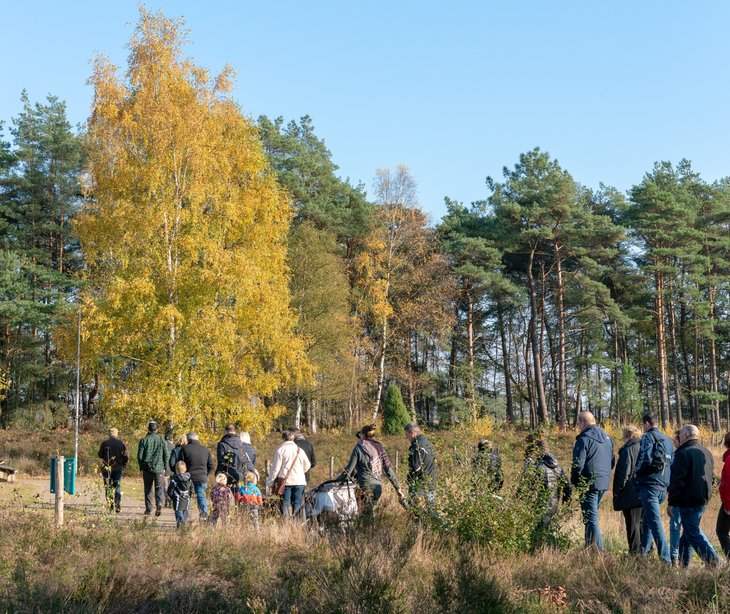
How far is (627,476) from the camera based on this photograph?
32.2 ft

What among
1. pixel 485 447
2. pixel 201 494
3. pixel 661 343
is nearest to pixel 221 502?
pixel 201 494

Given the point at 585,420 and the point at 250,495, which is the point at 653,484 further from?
the point at 250,495

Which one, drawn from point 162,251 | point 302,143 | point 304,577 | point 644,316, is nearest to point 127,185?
point 162,251

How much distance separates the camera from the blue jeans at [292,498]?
11938mm

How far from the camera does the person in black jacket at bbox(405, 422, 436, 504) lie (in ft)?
31.5

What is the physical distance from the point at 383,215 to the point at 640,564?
36705mm

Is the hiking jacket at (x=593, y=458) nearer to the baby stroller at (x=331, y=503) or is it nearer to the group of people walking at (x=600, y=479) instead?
the group of people walking at (x=600, y=479)

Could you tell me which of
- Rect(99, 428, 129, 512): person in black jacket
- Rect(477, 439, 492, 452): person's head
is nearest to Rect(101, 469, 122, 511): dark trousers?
Rect(99, 428, 129, 512): person in black jacket

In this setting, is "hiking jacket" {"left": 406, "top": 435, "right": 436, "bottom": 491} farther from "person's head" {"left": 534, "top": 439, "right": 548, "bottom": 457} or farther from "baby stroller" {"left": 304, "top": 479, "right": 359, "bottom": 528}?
"person's head" {"left": 534, "top": 439, "right": 548, "bottom": 457}

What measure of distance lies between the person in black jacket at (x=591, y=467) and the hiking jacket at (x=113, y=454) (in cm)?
787

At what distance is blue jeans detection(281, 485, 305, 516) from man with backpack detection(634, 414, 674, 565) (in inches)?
187

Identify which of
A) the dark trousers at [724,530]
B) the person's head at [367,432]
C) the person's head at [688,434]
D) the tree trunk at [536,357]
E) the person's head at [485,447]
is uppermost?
the tree trunk at [536,357]

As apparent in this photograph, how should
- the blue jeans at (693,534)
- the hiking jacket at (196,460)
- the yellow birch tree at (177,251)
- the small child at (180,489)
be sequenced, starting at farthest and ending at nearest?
the yellow birch tree at (177,251), the hiking jacket at (196,460), the small child at (180,489), the blue jeans at (693,534)

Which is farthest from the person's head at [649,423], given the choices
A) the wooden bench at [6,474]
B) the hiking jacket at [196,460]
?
the wooden bench at [6,474]
